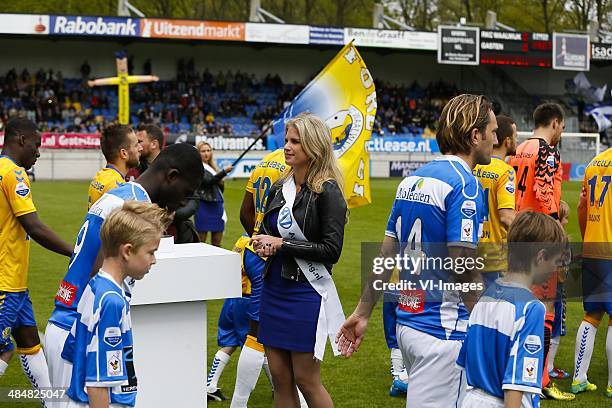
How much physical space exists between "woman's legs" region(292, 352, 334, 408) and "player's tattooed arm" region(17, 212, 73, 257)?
5.03ft

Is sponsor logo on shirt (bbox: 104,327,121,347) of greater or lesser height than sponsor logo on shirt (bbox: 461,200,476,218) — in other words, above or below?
below

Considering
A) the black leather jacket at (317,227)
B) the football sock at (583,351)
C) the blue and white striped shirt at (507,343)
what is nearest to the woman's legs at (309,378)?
the black leather jacket at (317,227)

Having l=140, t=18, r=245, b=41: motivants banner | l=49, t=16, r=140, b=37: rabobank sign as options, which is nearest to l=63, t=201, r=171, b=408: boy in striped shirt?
l=49, t=16, r=140, b=37: rabobank sign

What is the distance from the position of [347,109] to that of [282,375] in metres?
4.34

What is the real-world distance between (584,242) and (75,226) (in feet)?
43.3

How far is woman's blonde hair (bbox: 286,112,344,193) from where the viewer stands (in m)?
4.60

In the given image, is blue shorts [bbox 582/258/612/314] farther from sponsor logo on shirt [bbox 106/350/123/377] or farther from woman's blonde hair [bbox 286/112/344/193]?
sponsor logo on shirt [bbox 106/350/123/377]

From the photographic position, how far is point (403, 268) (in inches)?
162

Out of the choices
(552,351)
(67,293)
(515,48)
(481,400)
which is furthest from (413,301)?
(515,48)

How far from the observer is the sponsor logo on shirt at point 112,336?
Answer: 342 cm

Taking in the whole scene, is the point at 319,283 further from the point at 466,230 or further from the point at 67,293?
the point at 67,293

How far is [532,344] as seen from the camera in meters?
3.33

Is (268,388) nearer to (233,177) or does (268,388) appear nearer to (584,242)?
(584,242)

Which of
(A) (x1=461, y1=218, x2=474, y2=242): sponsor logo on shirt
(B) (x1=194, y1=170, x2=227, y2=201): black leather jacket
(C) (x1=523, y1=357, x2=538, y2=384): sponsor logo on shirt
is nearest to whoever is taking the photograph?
(C) (x1=523, y1=357, x2=538, y2=384): sponsor logo on shirt
